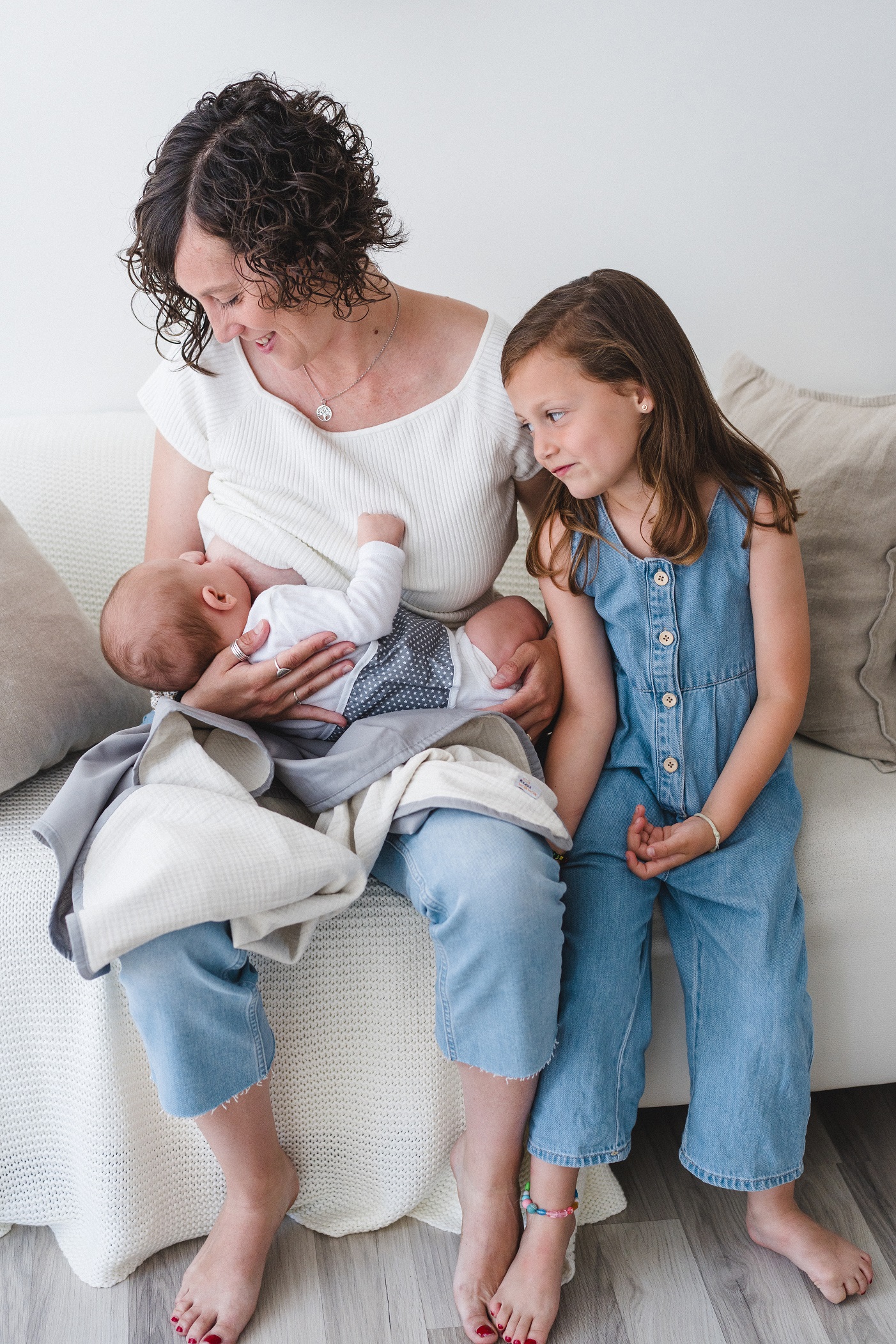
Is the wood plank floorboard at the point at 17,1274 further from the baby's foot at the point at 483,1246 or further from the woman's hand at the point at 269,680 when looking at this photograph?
the woman's hand at the point at 269,680

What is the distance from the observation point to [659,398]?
3.98ft

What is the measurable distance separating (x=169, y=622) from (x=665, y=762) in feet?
2.19

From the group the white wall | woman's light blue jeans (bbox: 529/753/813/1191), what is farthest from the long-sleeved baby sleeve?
the white wall

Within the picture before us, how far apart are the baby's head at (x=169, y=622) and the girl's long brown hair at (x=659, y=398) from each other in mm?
468

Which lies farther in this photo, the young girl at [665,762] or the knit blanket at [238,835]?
the young girl at [665,762]

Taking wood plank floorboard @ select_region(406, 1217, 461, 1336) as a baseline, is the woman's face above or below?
above

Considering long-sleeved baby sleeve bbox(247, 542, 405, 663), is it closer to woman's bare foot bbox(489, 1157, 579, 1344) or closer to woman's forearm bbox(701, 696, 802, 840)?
woman's forearm bbox(701, 696, 802, 840)

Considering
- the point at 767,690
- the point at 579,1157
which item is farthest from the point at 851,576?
the point at 579,1157

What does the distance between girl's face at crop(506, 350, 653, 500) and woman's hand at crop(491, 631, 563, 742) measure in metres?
0.25

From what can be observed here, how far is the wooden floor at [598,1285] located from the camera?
1.18m

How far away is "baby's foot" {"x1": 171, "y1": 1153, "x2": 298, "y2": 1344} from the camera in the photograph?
116cm

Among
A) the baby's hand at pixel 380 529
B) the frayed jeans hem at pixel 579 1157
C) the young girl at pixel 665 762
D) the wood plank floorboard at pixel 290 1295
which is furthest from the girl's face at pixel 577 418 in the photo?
the wood plank floorboard at pixel 290 1295

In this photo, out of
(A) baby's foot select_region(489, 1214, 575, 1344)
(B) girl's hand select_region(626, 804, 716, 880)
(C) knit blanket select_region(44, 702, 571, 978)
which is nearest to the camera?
(C) knit blanket select_region(44, 702, 571, 978)

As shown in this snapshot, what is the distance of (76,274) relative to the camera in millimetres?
1756
